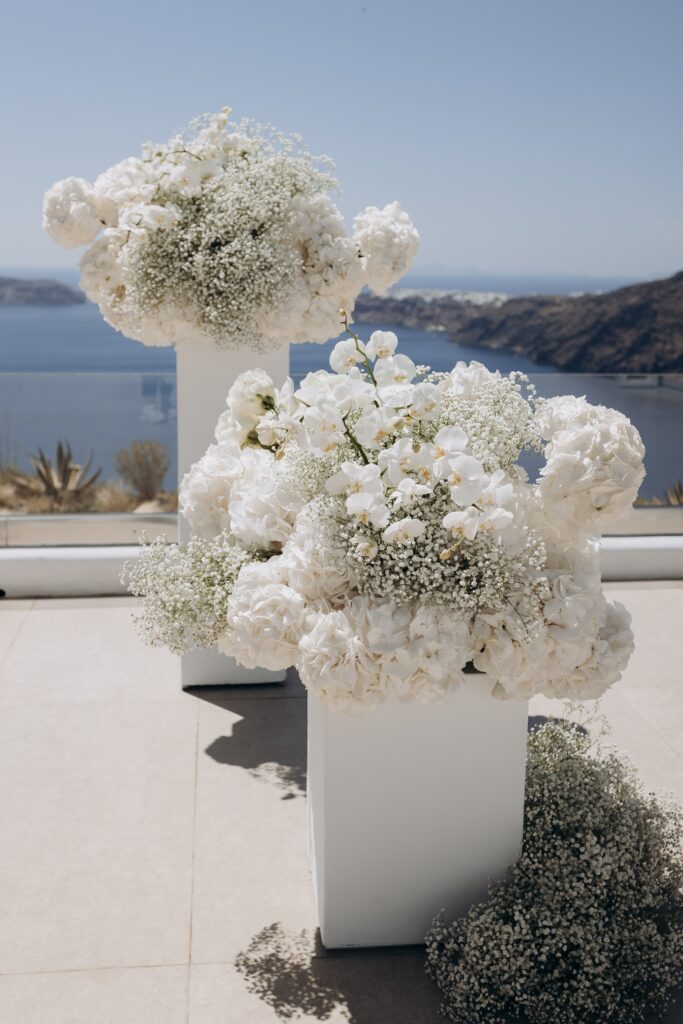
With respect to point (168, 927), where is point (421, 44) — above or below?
above

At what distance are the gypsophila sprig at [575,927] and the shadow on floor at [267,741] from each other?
1.06 metres

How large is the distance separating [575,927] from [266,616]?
3.35 feet

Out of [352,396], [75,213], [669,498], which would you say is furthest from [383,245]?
[669,498]

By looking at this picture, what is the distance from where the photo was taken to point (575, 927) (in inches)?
101

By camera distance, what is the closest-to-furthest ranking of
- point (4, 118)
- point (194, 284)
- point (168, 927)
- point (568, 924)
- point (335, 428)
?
point (335, 428) < point (568, 924) < point (168, 927) < point (194, 284) < point (4, 118)

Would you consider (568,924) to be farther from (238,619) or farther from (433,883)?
(238,619)

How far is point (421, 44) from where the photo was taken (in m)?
65.0

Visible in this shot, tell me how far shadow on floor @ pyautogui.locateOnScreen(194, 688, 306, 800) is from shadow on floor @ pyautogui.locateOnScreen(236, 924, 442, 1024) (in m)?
0.84

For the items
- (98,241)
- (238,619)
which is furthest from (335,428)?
(98,241)

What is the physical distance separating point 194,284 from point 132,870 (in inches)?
76.2

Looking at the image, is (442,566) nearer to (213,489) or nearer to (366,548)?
(366,548)

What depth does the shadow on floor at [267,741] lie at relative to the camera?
3789 millimetres

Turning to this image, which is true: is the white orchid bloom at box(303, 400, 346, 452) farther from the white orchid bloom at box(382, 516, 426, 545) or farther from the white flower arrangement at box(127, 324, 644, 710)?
the white orchid bloom at box(382, 516, 426, 545)

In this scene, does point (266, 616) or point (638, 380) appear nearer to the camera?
point (266, 616)
